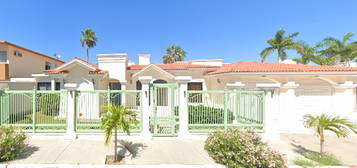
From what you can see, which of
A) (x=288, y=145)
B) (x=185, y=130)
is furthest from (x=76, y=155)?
(x=288, y=145)

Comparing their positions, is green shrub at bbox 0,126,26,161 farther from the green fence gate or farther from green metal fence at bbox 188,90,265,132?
green metal fence at bbox 188,90,265,132

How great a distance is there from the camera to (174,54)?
3409cm

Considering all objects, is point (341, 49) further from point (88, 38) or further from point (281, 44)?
point (88, 38)

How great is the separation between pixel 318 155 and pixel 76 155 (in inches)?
325

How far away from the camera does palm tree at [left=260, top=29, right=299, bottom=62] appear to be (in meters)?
19.0

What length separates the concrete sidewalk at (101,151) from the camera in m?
4.33

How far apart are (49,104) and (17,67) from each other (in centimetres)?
1105

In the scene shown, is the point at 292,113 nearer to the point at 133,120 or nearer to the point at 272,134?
the point at 272,134

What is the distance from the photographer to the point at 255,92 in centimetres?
620

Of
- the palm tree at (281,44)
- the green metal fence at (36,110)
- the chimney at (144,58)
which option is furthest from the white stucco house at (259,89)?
the palm tree at (281,44)

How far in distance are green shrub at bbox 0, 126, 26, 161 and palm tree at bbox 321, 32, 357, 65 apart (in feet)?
93.1

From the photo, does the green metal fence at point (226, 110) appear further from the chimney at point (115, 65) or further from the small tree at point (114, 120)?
the chimney at point (115, 65)

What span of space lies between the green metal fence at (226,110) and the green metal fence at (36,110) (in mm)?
5571

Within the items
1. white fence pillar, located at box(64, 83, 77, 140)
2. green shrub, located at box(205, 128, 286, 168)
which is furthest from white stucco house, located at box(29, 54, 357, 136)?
white fence pillar, located at box(64, 83, 77, 140)
